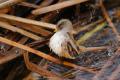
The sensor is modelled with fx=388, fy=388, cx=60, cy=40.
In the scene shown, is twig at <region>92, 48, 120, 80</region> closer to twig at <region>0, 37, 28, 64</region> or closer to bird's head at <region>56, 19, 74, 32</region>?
bird's head at <region>56, 19, 74, 32</region>

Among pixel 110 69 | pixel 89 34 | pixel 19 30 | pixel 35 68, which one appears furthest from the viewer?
pixel 89 34

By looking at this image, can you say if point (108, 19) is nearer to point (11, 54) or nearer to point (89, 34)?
point (89, 34)

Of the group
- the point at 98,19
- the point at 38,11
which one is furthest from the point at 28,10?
the point at 98,19

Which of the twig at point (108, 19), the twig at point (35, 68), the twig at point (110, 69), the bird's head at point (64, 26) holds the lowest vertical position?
the twig at point (35, 68)

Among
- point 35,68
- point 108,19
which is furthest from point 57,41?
point 108,19

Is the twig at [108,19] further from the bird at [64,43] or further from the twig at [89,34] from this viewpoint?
the bird at [64,43]

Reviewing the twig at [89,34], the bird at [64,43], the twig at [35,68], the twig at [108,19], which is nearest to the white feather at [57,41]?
the bird at [64,43]

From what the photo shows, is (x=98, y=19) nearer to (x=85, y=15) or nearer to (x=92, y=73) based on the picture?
(x=85, y=15)

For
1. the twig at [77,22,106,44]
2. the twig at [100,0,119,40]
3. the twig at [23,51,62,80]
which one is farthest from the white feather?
the twig at [100,0,119,40]
